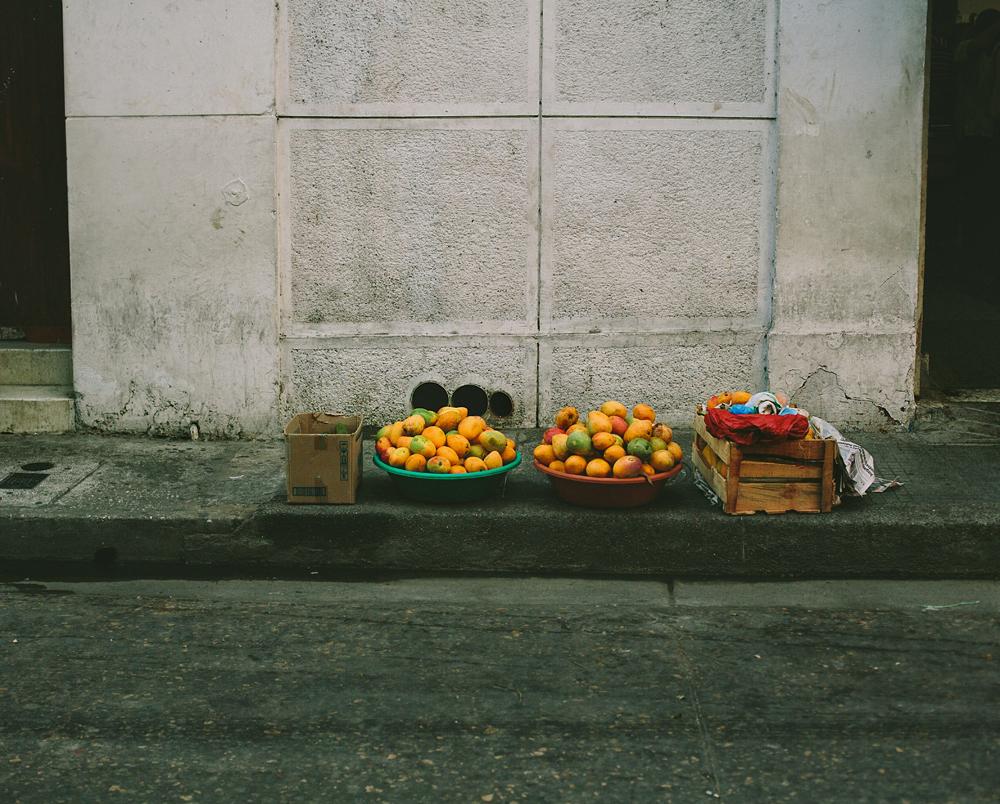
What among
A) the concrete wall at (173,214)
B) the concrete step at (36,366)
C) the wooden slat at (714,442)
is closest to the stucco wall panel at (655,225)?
the wooden slat at (714,442)

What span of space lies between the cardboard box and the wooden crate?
1.88 m

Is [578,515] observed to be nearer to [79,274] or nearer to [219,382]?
[219,382]

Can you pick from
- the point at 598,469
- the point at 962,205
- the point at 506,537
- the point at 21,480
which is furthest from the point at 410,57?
the point at 962,205

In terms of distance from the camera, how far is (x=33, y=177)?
22.8 feet

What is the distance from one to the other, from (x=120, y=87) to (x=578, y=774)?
5150 millimetres

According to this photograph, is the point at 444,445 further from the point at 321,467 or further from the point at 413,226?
the point at 413,226

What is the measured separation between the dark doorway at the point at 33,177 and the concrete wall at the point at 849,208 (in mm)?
5021

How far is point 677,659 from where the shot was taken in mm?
3719

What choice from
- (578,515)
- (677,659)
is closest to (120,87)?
(578,515)

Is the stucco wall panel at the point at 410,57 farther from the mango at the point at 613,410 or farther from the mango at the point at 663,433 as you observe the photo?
the mango at the point at 663,433

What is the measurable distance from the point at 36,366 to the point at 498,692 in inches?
187

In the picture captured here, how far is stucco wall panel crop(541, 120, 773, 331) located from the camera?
616 centimetres

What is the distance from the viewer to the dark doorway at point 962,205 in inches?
291

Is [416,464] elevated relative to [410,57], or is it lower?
lower
